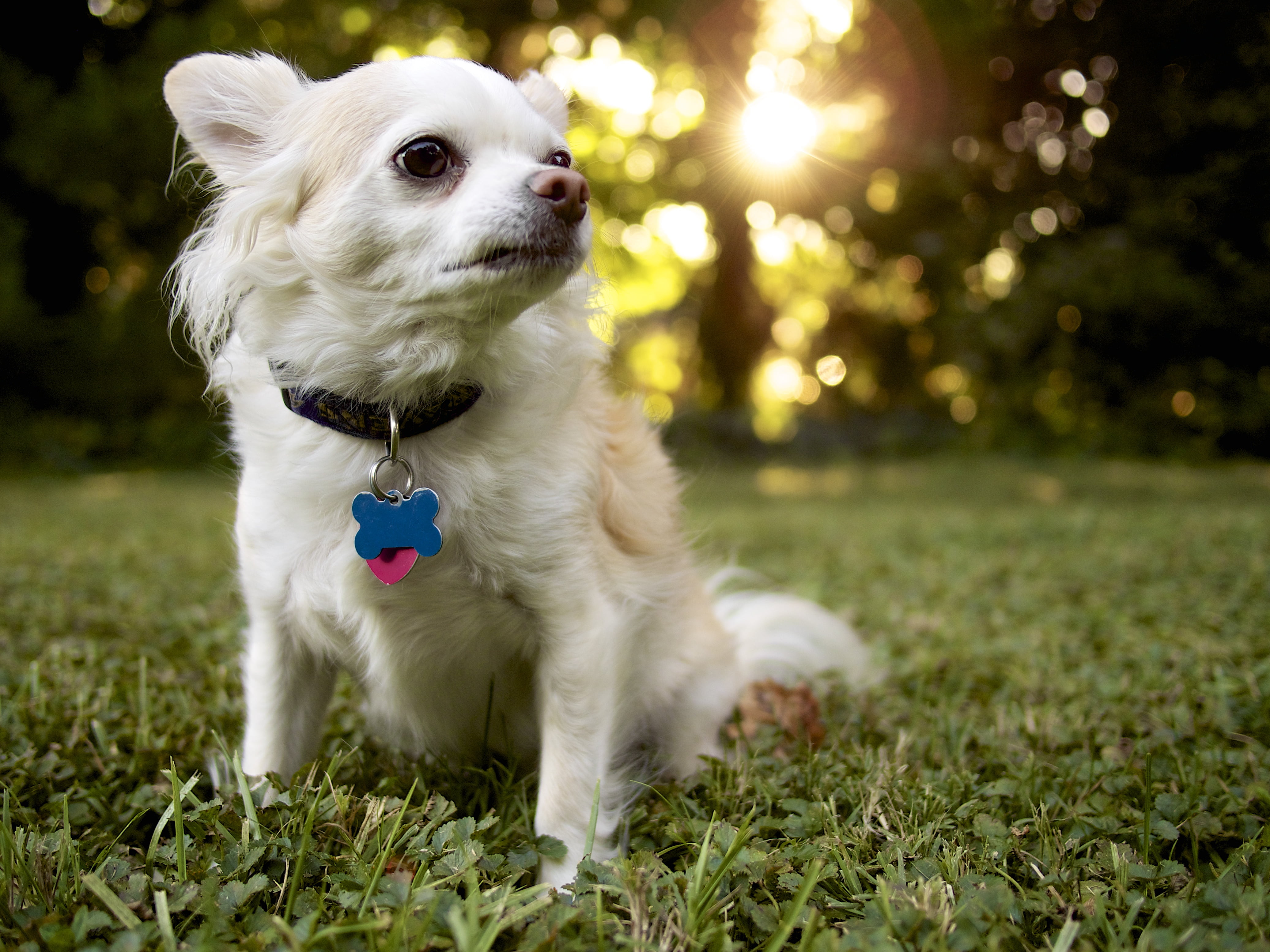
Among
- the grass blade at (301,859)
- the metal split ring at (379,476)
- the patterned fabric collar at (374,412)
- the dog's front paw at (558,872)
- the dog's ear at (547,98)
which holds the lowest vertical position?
the dog's front paw at (558,872)

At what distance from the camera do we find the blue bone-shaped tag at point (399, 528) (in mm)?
1634

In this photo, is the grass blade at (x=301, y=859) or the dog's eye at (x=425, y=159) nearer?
the grass blade at (x=301, y=859)

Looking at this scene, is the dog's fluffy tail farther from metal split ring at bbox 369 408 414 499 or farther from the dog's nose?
the dog's nose

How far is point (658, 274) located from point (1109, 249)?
16099mm

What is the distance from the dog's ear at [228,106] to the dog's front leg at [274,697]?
1034 mm

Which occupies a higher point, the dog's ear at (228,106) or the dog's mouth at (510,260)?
the dog's ear at (228,106)

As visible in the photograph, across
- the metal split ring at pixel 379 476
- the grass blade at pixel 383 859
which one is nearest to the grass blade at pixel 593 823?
the grass blade at pixel 383 859

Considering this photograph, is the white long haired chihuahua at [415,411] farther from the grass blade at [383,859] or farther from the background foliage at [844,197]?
the background foliage at [844,197]

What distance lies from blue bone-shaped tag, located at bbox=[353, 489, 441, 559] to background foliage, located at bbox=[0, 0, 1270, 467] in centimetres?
251

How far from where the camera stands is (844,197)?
13.6 meters

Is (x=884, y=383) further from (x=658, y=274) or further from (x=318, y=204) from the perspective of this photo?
(x=318, y=204)

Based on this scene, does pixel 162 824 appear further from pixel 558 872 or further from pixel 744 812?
pixel 744 812

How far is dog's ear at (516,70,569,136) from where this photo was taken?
2.19 meters

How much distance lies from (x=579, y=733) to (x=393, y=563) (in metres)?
0.52
